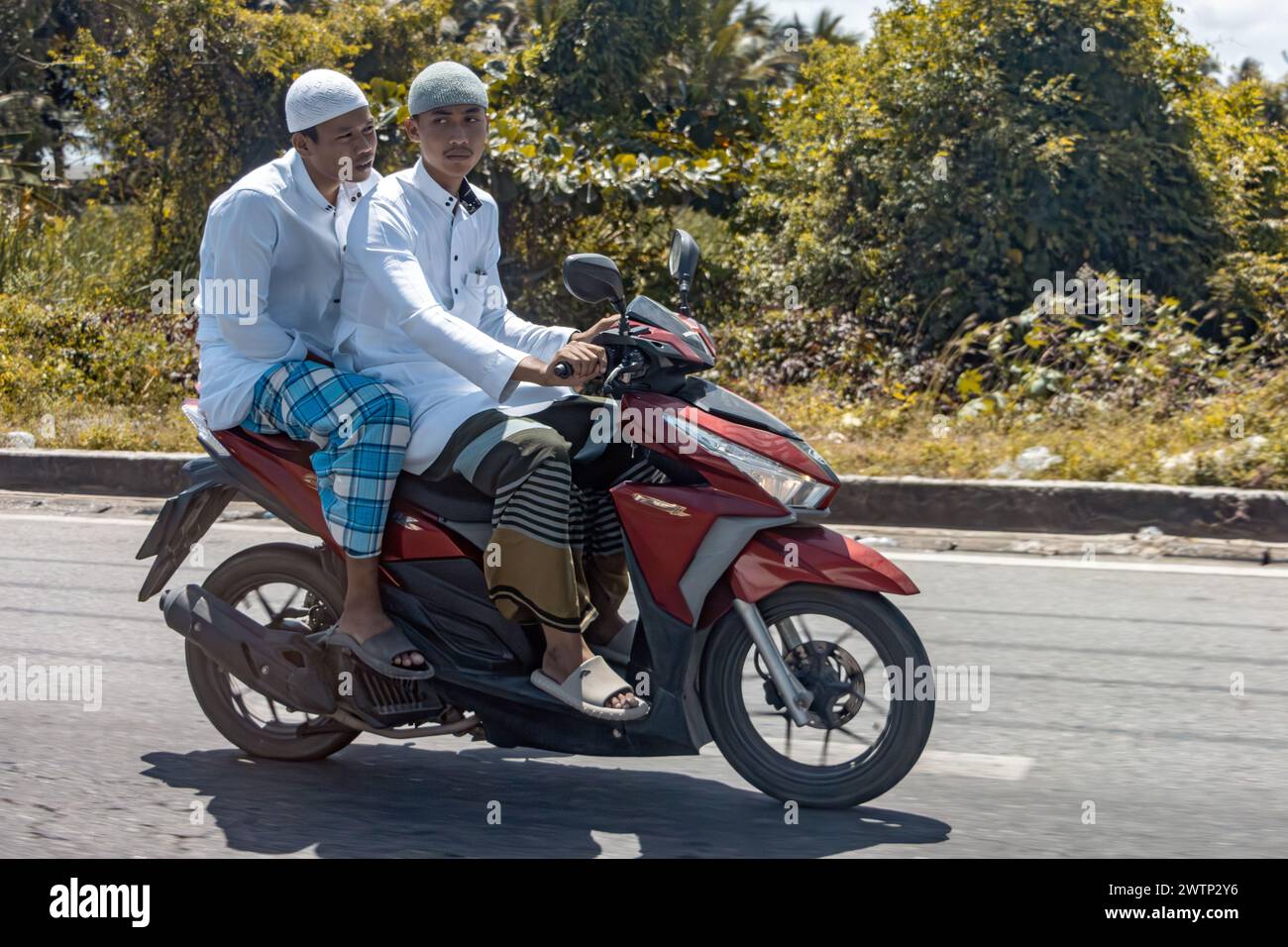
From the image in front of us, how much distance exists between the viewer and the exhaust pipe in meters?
4.16

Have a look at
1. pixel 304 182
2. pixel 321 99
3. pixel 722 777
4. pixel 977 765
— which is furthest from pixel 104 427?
pixel 977 765

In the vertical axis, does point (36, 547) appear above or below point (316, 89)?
below

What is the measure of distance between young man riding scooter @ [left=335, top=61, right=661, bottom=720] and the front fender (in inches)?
13.4

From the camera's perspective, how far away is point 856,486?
852 centimetres

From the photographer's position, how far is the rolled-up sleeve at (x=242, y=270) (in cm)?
412

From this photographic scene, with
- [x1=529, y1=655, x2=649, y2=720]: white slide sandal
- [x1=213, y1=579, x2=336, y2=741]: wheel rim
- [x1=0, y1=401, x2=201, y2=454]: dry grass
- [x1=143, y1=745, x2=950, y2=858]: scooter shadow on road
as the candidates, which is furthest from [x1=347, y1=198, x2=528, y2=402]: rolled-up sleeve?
[x1=0, y1=401, x2=201, y2=454]: dry grass

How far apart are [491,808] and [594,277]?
1.33 metres

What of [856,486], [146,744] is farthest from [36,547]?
[856,486]

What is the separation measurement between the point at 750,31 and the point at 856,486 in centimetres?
3101

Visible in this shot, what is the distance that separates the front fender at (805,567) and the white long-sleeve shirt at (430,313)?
27.8 inches

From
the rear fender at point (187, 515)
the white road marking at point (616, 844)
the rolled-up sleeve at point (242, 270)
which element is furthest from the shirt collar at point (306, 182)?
the white road marking at point (616, 844)

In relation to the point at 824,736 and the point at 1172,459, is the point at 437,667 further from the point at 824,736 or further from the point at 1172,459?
the point at 1172,459

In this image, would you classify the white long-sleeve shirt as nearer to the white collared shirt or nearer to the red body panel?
the white collared shirt

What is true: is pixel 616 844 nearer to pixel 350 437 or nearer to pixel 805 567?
pixel 805 567
